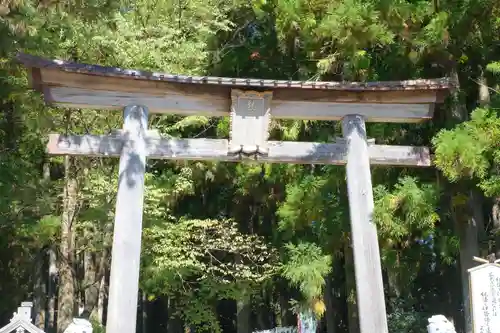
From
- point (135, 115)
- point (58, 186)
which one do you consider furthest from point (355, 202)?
point (58, 186)

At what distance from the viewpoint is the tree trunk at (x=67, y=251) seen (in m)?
10.1

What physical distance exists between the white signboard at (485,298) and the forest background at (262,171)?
5.11ft

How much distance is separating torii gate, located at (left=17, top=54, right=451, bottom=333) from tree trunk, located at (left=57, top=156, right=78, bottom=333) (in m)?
4.20

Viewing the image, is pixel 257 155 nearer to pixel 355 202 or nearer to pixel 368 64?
pixel 355 202

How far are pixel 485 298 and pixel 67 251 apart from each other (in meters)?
7.62

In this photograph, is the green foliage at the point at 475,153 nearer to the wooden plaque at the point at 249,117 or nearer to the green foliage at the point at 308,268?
the wooden plaque at the point at 249,117

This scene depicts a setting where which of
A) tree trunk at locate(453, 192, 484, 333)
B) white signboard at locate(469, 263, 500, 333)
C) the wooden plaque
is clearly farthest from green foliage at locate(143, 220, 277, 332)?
white signboard at locate(469, 263, 500, 333)

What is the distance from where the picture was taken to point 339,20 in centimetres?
828

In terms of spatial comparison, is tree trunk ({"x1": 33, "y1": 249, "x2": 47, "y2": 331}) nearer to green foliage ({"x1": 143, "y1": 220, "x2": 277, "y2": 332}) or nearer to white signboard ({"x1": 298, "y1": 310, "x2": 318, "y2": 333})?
green foliage ({"x1": 143, "y1": 220, "x2": 277, "y2": 332})

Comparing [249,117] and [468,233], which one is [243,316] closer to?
[468,233]

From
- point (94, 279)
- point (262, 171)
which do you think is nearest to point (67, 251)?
point (94, 279)

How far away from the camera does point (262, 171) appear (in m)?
11.9

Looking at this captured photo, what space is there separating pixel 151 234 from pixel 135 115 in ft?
15.8

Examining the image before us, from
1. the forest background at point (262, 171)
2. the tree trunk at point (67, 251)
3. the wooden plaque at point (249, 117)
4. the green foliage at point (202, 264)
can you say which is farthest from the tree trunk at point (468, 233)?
the tree trunk at point (67, 251)
